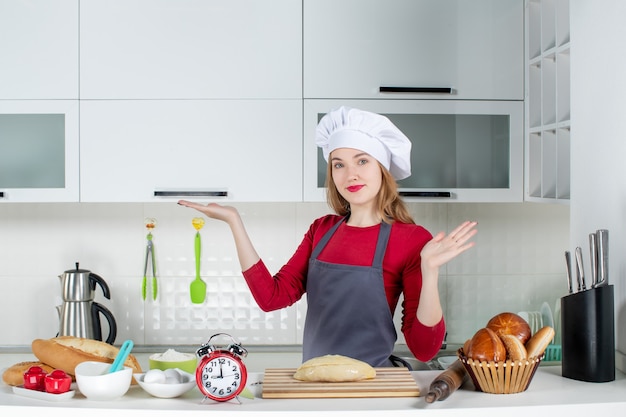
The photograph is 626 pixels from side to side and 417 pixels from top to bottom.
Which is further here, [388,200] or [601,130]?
[388,200]

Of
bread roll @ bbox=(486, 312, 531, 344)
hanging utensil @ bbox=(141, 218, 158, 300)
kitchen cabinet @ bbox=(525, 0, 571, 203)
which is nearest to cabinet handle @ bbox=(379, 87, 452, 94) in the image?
kitchen cabinet @ bbox=(525, 0, 571, 203)

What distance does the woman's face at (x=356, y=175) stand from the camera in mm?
1771

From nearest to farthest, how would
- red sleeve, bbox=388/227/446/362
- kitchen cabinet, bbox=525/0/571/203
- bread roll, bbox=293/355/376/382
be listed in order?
1. bread roll, bbox=293/355/376/382
2. red sleeve, bbox=388/227/446/362
3. kitchen cabinet, bbox=525/0/571/203

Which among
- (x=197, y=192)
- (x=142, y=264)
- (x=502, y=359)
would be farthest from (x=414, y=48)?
(x=502, y=359)

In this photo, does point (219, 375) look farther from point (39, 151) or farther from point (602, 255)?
point (39, 151)

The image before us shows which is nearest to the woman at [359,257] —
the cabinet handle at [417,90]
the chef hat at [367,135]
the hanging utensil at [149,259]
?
the chef hat at [367,135]

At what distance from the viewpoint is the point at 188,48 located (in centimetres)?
238

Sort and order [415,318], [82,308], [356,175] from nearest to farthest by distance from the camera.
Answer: [415,318] → [356,175] → [82,308]

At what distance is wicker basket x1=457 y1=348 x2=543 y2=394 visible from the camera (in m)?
1.28

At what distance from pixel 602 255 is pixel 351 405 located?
0.59 metres

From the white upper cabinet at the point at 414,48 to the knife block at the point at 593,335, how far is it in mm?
1110

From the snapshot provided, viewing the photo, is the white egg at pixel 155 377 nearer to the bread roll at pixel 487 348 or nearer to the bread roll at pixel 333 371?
the bread roll at pixel 333 371

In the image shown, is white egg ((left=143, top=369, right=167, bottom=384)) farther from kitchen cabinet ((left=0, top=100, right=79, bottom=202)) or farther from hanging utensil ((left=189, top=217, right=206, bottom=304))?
hanging utensil ((left=189, top=217, right=206, bottom=304))

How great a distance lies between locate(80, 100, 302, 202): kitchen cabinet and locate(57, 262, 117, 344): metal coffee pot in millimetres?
355
